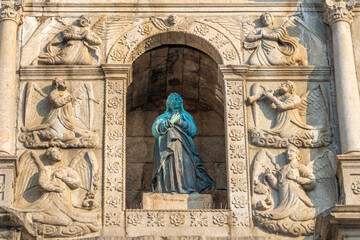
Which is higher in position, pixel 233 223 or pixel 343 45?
pixel 343 45

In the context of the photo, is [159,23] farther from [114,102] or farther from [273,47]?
[273,47]

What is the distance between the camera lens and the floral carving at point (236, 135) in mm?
15812

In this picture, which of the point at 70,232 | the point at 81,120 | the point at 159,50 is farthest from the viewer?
the point at 159,50

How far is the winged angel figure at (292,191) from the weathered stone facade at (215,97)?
0.05 feet

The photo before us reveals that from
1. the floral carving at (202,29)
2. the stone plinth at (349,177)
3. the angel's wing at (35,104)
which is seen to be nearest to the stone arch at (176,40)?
the floral carving at (202,29)

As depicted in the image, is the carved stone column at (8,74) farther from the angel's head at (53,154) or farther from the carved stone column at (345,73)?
the carved stone column at (345,73)

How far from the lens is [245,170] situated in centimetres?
1557

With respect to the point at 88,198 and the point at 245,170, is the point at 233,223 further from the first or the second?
the point at 88,198

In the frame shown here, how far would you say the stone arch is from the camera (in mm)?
16438

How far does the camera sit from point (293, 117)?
16.0m

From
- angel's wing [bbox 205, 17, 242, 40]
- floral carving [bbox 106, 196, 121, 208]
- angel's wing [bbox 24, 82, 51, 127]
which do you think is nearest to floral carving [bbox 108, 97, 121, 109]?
angel's wing [bbox 24, 82, 51, 127]

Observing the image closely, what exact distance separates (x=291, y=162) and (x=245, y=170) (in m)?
0.64

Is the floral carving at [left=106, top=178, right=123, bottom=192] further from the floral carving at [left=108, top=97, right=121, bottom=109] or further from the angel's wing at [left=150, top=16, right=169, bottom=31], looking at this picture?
the angel's wing at [left=150, top=16, right=169, bottom=31]

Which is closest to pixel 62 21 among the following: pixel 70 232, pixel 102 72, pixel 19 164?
pixel 102 72
